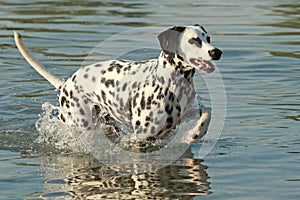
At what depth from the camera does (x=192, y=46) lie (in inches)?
343

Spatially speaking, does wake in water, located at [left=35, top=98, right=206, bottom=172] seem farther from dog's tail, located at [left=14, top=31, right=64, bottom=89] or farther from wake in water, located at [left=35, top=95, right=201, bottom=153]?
dog's tail, located at [left=14, top=31, right=64, bottom=89]

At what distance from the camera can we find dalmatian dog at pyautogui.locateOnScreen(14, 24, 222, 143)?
8.77 m

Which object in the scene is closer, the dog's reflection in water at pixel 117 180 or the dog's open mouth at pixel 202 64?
the dog's reflection in water at pixel 117 180

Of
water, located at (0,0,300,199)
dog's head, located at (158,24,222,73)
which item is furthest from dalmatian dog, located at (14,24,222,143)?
water, located at (0,0,300,199)

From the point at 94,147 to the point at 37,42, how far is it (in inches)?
241

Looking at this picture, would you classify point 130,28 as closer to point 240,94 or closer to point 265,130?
point 240,94

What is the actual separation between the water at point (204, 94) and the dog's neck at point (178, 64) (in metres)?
0.82

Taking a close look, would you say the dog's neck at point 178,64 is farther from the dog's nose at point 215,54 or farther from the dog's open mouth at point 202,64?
the dog's nose at point 215,54

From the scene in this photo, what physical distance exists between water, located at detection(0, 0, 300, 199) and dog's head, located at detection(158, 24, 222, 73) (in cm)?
94

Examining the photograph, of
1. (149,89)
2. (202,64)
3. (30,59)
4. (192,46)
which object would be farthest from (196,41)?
(30,59)

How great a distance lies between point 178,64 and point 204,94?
320cm

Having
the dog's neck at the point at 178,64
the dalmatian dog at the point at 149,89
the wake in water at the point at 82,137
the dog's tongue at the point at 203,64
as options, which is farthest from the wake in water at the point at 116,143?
the dog's tongue at the point at 203,64

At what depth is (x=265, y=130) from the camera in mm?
9992

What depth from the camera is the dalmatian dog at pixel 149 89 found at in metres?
8.77
